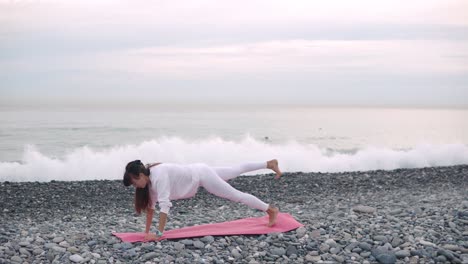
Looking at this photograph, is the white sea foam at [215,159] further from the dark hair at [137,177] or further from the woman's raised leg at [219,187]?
the dark hair at [137,177]

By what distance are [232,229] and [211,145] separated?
58.6ft

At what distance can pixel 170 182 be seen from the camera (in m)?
7.48

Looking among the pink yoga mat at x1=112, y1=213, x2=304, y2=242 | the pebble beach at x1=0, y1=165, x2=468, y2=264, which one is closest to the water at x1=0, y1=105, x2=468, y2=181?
the pebble beach at x1=0, y1=165, x2=468, y2=264

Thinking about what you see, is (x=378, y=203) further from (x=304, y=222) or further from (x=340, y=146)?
(x=340, y=146)

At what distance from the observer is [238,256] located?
7.01 meters

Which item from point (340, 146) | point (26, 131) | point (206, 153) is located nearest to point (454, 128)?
point (340, 146)

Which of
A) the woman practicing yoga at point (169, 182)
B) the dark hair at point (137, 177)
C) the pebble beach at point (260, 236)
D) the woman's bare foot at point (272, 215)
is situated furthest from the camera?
the woman's bare foot at point (272, 215)

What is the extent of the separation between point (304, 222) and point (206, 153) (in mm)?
16523

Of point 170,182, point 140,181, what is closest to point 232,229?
point 170,182

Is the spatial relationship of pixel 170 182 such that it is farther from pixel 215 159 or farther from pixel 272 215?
pixel 215 159

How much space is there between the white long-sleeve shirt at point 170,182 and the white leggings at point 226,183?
0.45ft

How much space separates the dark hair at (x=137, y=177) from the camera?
7180mm

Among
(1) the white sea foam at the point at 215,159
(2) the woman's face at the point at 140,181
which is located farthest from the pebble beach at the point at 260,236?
(1) the white sea foam at the point at 215,159

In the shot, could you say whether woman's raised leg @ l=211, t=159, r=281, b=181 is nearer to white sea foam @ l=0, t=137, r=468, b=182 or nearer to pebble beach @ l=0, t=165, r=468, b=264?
pebble beach @ l=0, t=165, r=468, b=264
